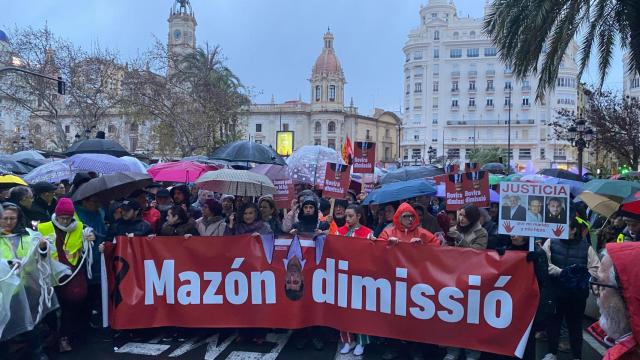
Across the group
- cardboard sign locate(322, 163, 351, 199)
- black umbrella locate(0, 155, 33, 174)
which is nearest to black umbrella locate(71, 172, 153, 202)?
cardboard sign locate(322, 163, 351, 199)

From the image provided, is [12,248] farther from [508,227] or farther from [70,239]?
[508,227]

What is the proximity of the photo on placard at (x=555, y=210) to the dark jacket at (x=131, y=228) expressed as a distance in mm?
4362

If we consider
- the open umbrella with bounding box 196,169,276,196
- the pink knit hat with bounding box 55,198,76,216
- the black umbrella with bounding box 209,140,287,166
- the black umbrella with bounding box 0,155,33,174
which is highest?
the black umbrella with bounding box 209,140,287,166

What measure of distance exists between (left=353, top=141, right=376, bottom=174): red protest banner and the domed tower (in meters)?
84.3

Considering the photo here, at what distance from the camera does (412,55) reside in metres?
89.8

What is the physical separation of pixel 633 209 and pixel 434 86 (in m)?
85.1

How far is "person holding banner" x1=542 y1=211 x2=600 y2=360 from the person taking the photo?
16.5 feet

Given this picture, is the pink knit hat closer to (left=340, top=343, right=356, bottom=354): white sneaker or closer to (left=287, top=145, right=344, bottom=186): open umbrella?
(left=340, top=343, right=356, bottom=354): white sneaker

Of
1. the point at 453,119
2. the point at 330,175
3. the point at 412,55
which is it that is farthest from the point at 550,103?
the point at 330,175

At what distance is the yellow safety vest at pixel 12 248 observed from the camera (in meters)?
4.41

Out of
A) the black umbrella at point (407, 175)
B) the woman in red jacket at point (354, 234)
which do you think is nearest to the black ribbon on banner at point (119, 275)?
the woman in red jacket at point (354, 234)

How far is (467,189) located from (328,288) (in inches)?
109

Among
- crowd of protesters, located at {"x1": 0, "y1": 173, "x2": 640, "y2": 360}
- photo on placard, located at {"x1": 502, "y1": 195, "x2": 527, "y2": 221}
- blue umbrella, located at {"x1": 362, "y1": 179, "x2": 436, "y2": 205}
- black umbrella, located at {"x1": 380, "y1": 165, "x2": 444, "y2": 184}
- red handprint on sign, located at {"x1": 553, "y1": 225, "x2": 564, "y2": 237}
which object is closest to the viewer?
red handprint on sign, located at {"x1": 553, "y1": 225, "x2": 564, "y2": 237}

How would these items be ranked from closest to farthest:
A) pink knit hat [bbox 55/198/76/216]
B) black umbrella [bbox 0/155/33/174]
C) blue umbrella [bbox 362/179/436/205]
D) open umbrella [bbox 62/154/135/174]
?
pink knit hat [bbox 55/198/76/216] < blue umbrella [bbox 362/179/436/205] < open umbrella [bbox 62/154/135/174] < black umbrella [bbox 0/155/33/174]
